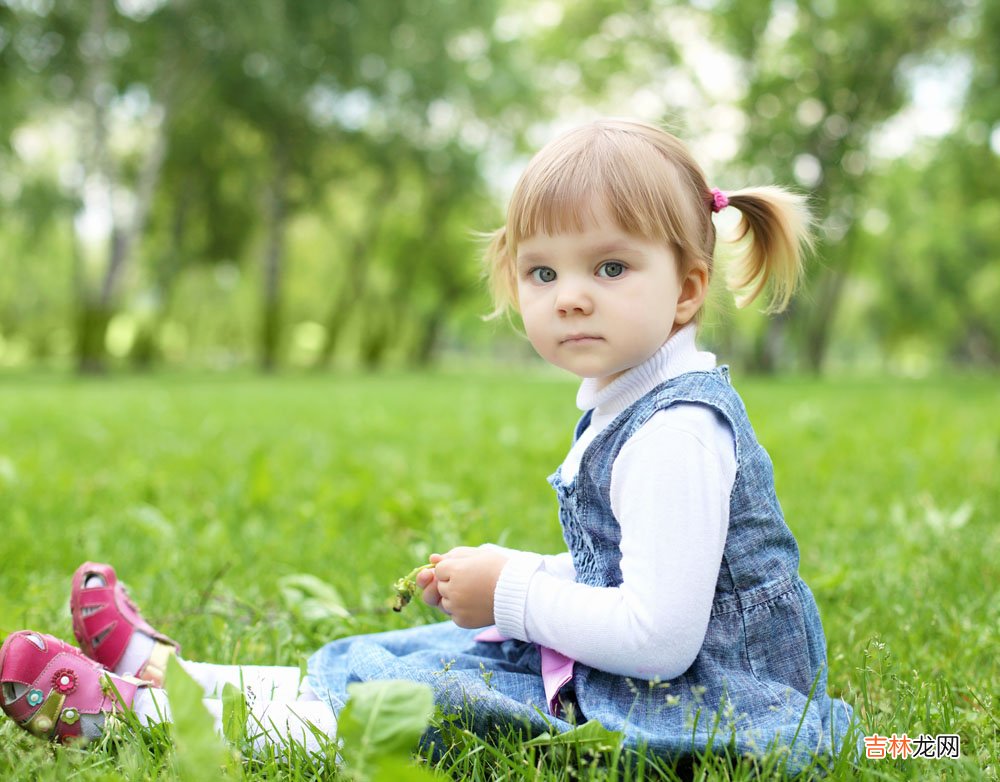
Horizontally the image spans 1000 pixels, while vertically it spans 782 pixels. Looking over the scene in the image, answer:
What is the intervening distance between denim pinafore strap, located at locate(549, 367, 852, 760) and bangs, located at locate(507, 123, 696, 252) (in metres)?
0.29

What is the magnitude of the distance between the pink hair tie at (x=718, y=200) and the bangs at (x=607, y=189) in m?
0.09

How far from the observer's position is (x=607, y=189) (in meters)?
1.59

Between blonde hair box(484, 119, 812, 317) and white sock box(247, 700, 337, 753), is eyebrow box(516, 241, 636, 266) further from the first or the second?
white sock box(247, 700, 337, 753)

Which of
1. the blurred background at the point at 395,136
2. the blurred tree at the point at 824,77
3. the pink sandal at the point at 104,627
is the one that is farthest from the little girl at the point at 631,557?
the blurred tree at the point at 824,77

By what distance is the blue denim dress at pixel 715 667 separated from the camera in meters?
1.53

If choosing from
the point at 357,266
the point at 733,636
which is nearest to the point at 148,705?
the point at 733,636

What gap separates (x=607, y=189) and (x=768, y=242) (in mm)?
475

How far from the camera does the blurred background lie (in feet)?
55.8

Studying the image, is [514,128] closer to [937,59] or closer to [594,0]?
[594,0]

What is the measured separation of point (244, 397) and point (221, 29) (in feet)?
30.8

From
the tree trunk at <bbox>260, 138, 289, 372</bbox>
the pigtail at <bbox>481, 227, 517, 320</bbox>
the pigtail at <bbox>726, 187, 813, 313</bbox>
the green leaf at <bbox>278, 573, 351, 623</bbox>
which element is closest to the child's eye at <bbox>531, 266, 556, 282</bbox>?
the pigtail at <bbox>481, 227, 517, 320</bbox>

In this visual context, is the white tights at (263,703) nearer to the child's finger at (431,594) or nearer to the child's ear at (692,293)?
the child's finger at (431,594)

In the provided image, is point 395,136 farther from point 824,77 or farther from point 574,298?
point 574,298

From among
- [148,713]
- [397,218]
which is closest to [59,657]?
[148,713]
